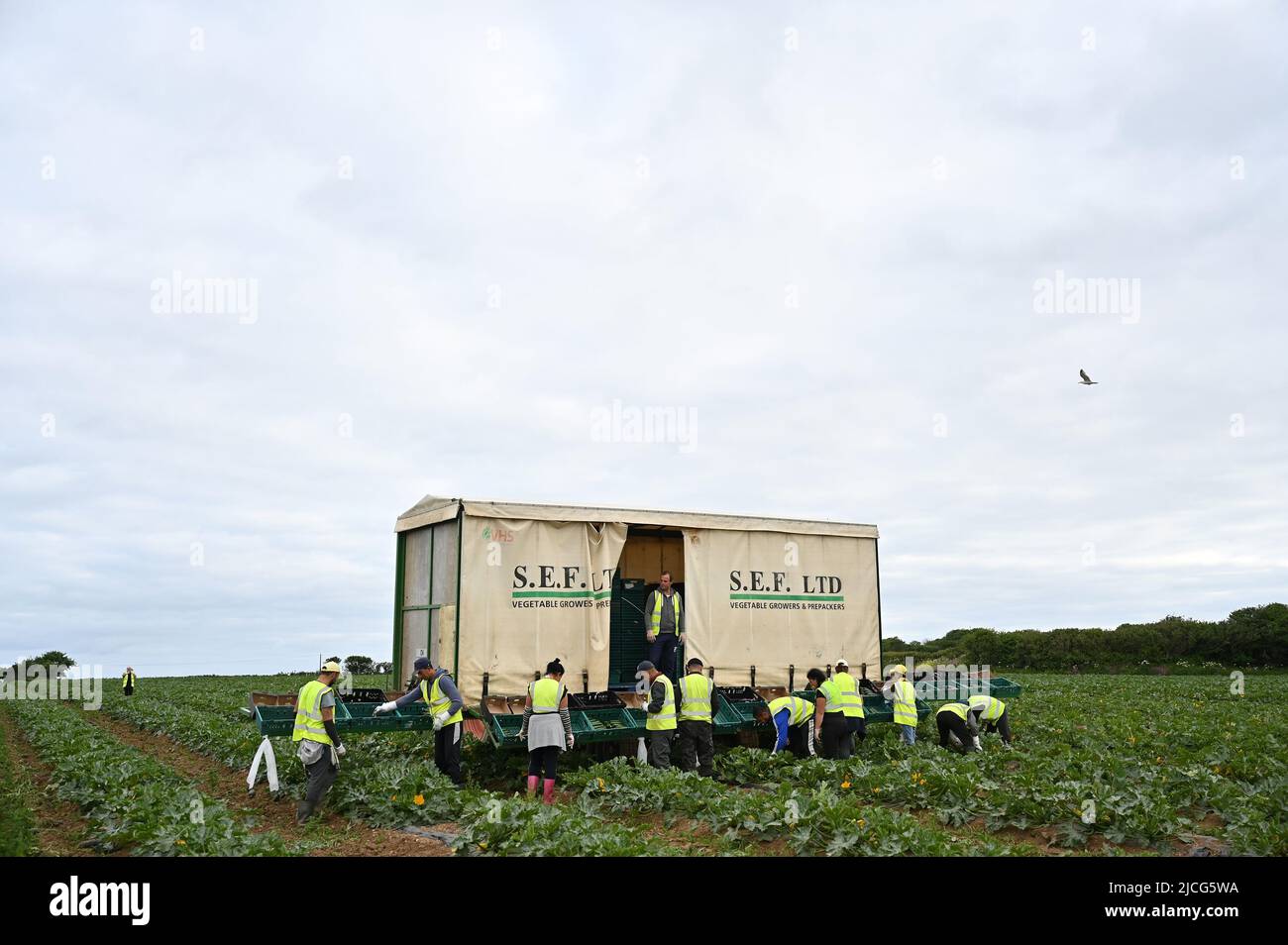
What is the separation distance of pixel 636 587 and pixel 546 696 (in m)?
4.75

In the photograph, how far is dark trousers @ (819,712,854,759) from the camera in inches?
544

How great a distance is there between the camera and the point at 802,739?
14523mm

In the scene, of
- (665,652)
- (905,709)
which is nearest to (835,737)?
(905,709)

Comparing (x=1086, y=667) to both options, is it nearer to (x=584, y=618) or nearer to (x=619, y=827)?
(x=584, y=618)

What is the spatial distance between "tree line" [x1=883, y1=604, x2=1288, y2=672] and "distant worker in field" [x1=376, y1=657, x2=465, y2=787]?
3711 cm

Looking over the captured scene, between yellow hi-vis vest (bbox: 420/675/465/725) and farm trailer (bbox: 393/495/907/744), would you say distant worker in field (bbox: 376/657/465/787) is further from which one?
farm trailer (bbox: 393/495/907/744)

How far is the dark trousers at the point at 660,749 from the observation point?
12.9m

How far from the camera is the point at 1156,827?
9.16m

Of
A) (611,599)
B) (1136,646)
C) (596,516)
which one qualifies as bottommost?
(1136,646)

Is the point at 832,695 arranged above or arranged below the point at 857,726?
above

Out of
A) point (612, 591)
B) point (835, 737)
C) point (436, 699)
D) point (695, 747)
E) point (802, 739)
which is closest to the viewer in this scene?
point (436, 699)

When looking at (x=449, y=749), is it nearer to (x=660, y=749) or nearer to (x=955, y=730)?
(x=660, y=749)

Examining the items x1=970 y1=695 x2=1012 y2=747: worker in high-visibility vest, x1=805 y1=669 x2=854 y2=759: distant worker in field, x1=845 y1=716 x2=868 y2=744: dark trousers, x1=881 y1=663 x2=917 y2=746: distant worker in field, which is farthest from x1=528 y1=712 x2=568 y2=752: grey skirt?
x1=970 y1=695 x2=1012 y2=747: worker in high-visibility vest
